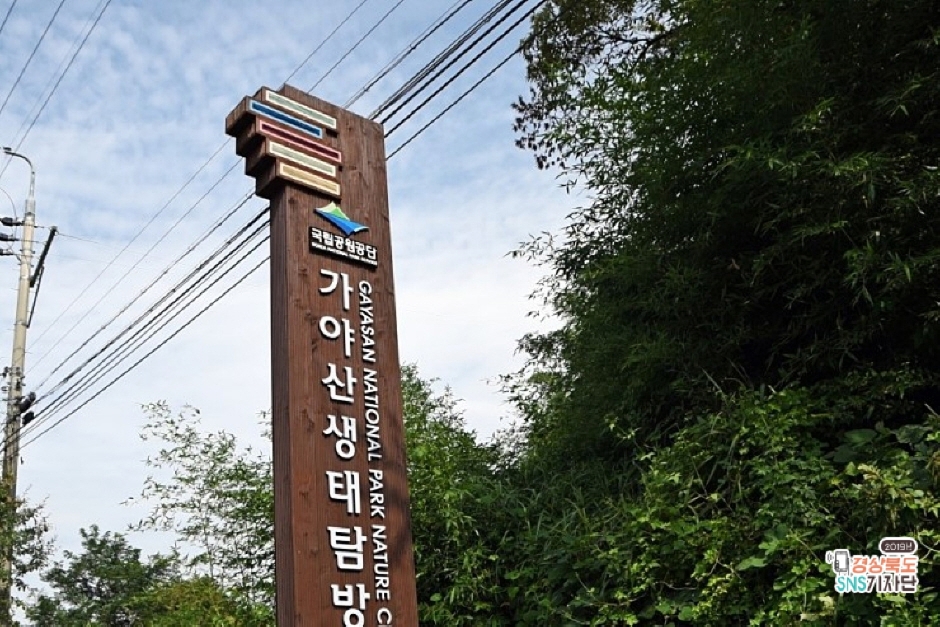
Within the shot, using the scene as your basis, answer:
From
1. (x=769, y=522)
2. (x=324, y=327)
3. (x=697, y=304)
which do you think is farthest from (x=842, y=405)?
(x=324, y=327)

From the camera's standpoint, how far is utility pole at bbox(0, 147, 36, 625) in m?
9.45

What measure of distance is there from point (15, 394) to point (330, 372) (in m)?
7.70

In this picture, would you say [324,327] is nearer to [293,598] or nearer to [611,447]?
[293,598]

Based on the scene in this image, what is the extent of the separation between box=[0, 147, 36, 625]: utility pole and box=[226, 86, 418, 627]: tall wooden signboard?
7.15 m

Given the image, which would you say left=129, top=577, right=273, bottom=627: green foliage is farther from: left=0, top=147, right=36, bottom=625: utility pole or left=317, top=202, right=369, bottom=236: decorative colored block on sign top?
left=317, top=202, right=369, bottom=236: decorative colored block on sign top

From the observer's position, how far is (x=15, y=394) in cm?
1008

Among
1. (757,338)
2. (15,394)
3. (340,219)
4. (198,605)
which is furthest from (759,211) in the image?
(15,394)

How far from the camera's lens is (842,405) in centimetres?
399

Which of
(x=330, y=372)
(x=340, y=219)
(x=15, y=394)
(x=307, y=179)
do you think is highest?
(x=15, y=394)

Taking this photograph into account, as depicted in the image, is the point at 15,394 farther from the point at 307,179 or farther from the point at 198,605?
the point at 307,179

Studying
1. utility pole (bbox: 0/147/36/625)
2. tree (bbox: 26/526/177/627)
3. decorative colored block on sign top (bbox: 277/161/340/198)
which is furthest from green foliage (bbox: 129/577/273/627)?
tree (bbox: 26/526/177/627)

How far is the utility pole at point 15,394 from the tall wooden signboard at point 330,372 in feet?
23.5

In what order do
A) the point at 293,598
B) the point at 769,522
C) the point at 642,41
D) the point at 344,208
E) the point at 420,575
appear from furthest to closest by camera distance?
1. the point at 642,41
2. the point at 420,575
3. the point at 344,208
4. the point at 769,522
5. the point at 293,598

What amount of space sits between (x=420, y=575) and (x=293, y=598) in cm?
173
